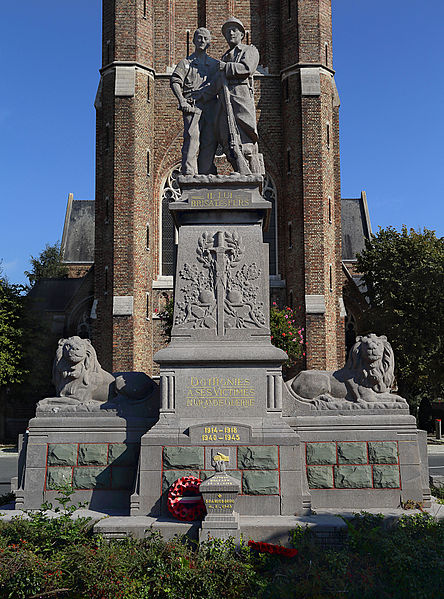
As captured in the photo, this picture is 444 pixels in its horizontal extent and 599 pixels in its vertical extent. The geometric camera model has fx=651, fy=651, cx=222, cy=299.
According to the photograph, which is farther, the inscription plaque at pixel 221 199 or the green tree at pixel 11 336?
the green tree at pixel 11 336

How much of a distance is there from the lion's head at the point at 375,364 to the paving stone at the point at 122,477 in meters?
2.98

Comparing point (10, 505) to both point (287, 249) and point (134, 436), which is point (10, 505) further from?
point (287, 249)

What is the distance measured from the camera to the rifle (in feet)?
28.1

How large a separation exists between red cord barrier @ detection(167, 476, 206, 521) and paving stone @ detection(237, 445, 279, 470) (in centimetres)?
58

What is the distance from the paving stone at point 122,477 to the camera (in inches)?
303

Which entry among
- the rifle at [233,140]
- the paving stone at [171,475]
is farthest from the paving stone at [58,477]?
the rifle at [233,140]

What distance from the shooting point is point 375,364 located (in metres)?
7.96

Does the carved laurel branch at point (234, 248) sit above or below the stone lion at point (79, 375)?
above

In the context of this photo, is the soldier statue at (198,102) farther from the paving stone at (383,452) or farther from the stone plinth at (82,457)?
the paving stone at (383,452)

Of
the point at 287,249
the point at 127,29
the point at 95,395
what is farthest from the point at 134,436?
the point at 127,29

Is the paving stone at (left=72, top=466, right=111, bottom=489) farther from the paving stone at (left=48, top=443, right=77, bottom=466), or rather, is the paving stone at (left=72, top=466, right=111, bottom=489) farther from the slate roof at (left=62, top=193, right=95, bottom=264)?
the slate roof at (left=62, top=193, right=95, bottom=264)

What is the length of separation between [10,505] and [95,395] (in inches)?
65.6

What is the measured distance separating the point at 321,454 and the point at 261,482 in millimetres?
937

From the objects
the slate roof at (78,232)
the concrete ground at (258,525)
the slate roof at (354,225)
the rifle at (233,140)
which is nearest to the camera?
the concrete ground at (258,525)
